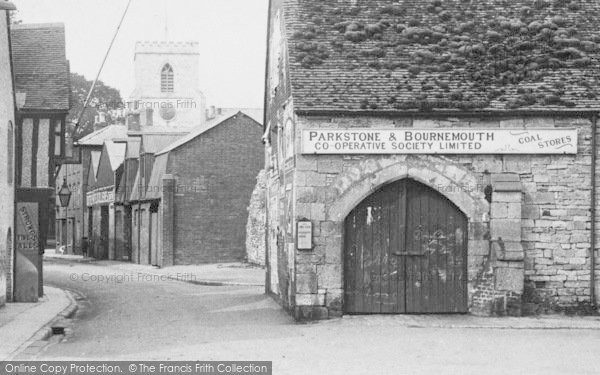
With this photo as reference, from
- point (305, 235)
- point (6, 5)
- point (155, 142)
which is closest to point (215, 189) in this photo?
point (155, 142)

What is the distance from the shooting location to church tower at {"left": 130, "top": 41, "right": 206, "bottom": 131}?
73.9m

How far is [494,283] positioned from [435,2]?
617cm

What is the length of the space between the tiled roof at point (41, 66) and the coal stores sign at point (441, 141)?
8.47 m

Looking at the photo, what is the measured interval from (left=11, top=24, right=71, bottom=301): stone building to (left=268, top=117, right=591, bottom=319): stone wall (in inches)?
307

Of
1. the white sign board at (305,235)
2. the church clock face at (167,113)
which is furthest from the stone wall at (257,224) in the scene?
the church clock face at (167,113)

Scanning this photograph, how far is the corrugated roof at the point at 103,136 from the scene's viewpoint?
178ft

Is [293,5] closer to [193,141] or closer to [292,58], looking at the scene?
[292,58]

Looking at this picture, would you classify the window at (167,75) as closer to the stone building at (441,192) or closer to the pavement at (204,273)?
the pavement at (204,273)

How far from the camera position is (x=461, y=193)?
1616 cm

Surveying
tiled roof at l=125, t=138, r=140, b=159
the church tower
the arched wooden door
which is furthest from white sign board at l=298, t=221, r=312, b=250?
the church tower

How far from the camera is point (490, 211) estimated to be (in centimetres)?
1612

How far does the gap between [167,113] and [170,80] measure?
3.05m

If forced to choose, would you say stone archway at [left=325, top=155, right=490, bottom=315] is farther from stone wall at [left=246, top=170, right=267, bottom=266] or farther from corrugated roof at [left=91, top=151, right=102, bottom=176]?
corrugated roof at [left=91, top=151, right=102, bottom=176]

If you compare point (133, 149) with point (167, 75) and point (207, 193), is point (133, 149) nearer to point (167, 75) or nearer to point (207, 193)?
point (207, 193)
